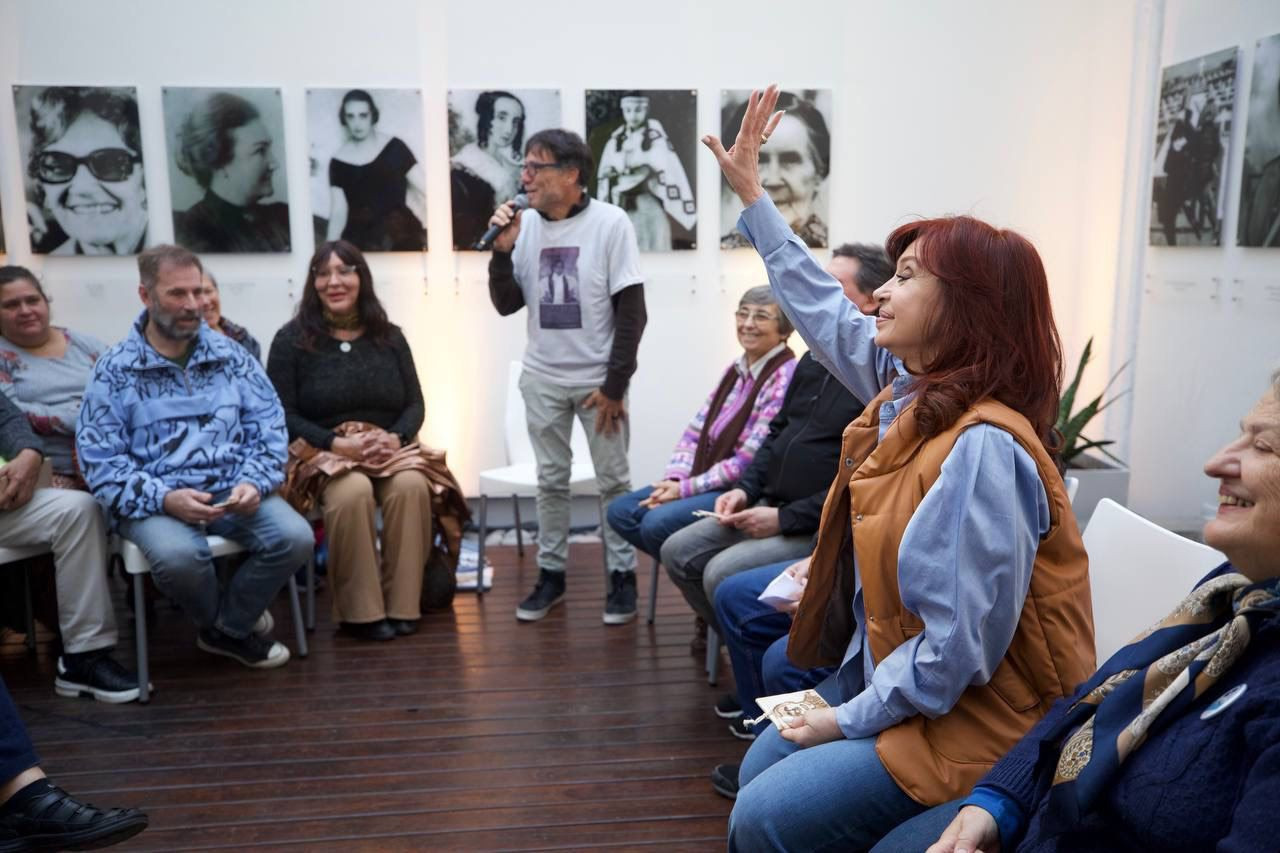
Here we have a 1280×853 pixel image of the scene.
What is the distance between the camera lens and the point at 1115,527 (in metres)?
2.38

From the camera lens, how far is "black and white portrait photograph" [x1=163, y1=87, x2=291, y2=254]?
5.47m

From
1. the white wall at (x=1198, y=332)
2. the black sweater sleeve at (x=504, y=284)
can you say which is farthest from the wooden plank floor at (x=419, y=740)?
the white wall at (x=1198, y=332)

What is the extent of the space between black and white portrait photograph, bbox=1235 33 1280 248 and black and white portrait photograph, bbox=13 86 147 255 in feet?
16.7

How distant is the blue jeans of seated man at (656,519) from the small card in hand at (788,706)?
5.44 feet

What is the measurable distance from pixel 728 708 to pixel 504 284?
6.45ft

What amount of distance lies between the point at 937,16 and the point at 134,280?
436 cm

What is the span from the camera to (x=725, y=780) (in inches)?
122

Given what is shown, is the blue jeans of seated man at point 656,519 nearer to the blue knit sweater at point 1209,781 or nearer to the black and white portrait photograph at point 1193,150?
the blue knit sweater at point 1209,781

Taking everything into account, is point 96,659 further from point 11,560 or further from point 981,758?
point 981,758

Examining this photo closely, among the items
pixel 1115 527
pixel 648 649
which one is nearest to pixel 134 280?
pixel 648 649

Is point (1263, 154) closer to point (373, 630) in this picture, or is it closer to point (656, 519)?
point (656, 519)

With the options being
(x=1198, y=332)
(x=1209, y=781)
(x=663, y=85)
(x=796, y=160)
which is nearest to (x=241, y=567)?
(x=663, y=85)

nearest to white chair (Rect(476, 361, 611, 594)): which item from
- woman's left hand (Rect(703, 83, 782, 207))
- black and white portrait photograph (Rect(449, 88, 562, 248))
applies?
black and white portrait photograph (Rect(449, 88, 562, 248))

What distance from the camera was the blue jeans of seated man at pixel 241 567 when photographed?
12.6 ft
